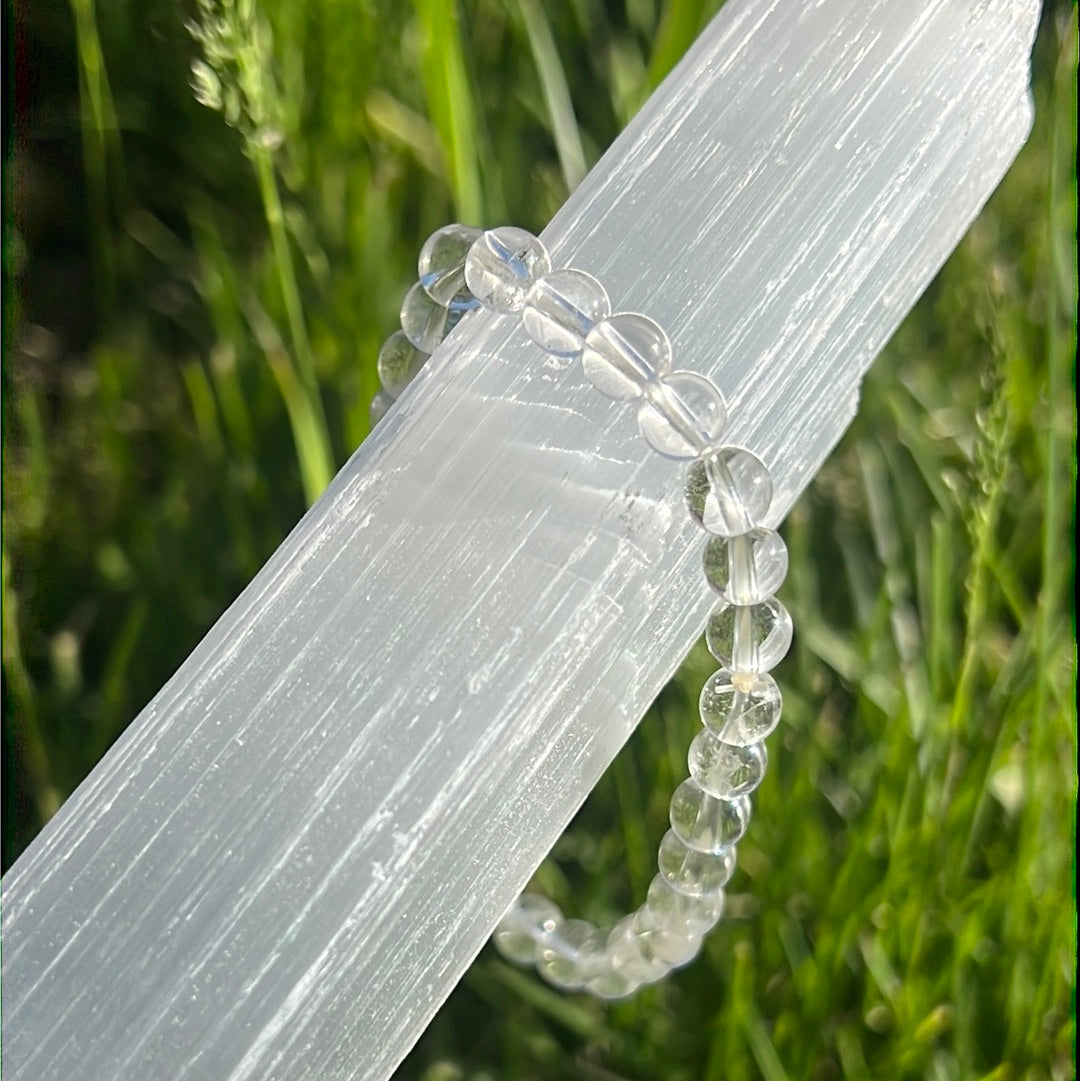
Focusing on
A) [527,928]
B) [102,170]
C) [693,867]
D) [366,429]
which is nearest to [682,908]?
[693,867]

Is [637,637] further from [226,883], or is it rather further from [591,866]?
[591,866]

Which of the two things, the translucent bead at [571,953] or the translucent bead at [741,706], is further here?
the translucent bead at [571,953]

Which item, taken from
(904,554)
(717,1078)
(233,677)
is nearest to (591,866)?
(717,1078)

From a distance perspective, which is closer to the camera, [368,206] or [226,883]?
[226,883]

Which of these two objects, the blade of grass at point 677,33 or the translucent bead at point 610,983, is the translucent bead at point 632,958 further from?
the blade of grass at point 677,33

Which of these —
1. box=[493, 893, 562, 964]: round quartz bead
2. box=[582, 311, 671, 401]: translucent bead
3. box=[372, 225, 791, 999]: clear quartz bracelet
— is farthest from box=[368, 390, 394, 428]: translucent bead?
box=[493, 893, 562, 964]: round quartz bead

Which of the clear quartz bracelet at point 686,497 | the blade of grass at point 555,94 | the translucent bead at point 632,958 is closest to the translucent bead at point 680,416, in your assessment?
the clear quartz bracelet at point 686,497

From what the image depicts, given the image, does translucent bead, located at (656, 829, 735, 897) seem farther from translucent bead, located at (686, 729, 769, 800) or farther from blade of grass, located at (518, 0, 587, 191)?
blade of grass, located at (518, 0, 587, 191)
